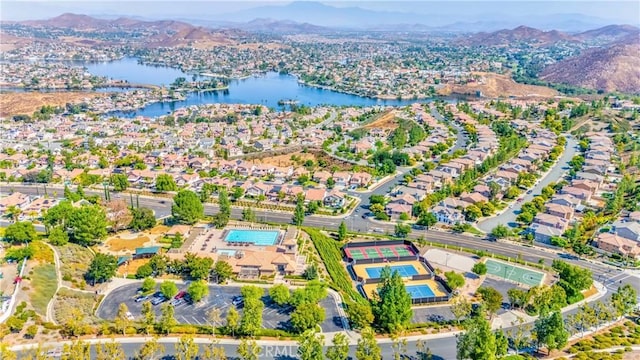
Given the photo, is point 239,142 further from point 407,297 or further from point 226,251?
point 407,297

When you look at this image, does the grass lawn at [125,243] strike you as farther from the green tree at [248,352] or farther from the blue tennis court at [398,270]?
the blue tennis court at [398,270]

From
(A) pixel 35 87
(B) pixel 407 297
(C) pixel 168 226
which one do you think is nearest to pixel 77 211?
(C) pixel 168 226

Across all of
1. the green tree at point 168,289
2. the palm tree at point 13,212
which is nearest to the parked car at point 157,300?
the green tree at point 168,289

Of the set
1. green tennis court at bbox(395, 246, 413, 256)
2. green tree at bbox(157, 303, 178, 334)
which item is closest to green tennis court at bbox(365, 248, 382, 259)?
Result: green tennis court at bbox(395, 246, 413, 256)

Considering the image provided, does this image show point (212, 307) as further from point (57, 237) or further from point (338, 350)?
point (57, 237)

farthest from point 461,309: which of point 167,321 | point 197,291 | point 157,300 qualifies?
point 157,300

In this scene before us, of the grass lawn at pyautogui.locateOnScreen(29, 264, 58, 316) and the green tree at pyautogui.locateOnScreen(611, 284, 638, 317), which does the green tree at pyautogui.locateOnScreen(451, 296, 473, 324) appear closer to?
the green tree at pyautogui.locateOnScreen(611, 284, 638, 317)

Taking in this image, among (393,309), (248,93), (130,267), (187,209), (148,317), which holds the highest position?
(248,93)
